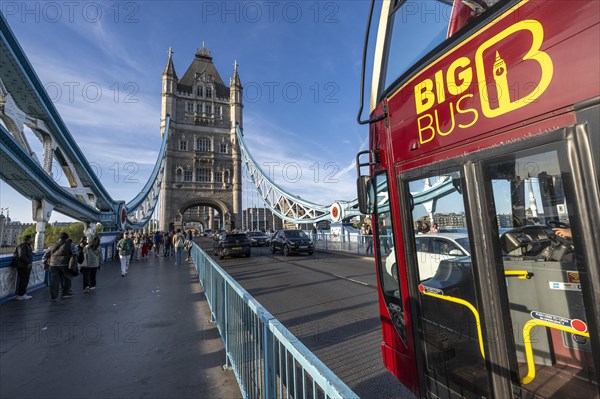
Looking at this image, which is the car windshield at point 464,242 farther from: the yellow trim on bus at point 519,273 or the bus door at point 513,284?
the yellow trim on bus at point 519,273

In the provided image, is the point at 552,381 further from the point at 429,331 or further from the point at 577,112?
the point at 577,112

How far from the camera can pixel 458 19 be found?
7.46ft

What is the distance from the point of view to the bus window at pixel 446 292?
6.09ft

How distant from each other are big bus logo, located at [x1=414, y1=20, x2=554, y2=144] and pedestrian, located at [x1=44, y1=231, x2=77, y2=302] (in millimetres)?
7973

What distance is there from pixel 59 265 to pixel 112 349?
404 centimetres

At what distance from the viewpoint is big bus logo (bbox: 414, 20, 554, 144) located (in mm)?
1478

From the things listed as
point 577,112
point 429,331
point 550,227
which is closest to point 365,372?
point 429,331

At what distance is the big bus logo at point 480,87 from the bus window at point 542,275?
0.30 metres

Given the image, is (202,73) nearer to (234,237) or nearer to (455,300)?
(234,237)

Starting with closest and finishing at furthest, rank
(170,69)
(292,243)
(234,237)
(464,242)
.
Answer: (464,242)
(234,237)
(292,243)
(170,69)

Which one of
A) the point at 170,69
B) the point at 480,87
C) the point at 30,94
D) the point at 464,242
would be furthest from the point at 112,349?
the point at 170,69

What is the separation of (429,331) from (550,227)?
42.1 inches

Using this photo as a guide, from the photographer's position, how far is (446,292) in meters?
2.03

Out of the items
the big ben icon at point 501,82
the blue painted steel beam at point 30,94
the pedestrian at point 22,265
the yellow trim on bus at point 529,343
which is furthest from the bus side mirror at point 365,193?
the blue painted steel beam at point 30,94
